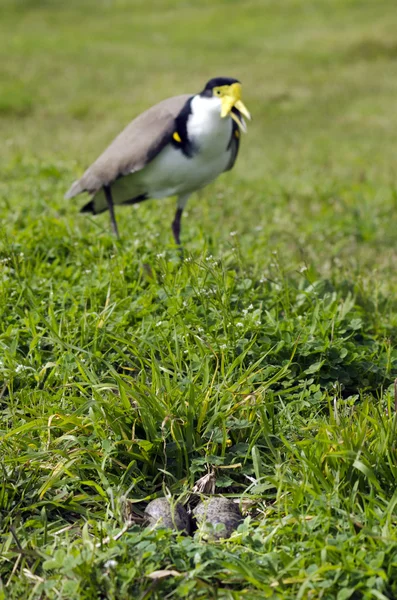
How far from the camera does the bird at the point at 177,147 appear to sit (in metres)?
4.89

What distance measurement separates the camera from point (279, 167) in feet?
37.1

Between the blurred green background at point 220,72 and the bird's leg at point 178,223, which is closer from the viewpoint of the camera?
the bird's leg at point 178,223

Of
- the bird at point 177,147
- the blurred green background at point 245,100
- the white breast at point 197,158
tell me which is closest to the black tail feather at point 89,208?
the blurred green background at point 245,100

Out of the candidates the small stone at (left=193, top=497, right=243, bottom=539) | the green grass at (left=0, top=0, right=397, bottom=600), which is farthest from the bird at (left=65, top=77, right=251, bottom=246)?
the small stone at (left=193, top=497, right=243, bottom=539)

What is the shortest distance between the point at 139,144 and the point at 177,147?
0.86 feet

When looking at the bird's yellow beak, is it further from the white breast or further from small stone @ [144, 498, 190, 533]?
small stone @ [144, 498, 190, 533]

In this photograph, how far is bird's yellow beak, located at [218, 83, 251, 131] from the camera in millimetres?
4730

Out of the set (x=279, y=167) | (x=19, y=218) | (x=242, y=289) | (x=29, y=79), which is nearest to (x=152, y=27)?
(x=29, y=79)

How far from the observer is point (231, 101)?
15.6 ft

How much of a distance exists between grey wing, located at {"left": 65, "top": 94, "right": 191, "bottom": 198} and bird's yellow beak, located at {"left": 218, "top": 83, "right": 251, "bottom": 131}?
0.40 meters

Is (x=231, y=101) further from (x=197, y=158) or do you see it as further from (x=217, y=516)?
(x=217, y=516)

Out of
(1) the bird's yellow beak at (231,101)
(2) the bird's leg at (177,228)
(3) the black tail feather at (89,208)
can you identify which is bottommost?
(2) the bird's leg at (177,228)

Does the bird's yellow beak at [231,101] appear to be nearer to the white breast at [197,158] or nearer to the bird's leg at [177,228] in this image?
the white breast at [197,158]

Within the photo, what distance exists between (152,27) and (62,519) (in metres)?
23.7
